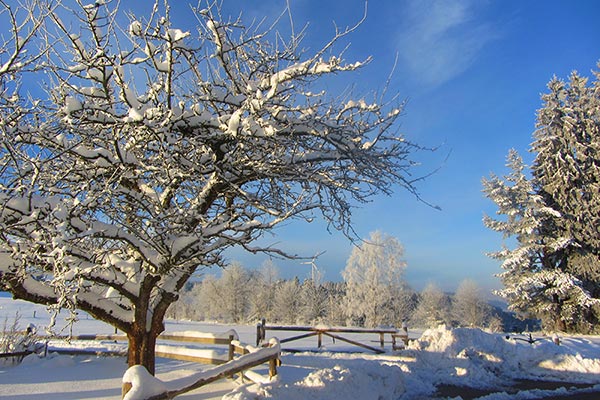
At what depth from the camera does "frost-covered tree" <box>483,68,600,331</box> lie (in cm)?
2347

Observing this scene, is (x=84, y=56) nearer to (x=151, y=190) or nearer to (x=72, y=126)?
(x=72, y=126)

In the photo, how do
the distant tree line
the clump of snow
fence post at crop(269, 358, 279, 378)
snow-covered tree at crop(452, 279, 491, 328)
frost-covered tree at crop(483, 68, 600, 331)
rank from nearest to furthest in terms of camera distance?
the clump of snow
fence post at crop(269, 358, 279, 378)
frost-covered tree at crop(483, 68, 600, 331)
the distant tree line
snow-covered tree at crop(452, 279, 491, 328)

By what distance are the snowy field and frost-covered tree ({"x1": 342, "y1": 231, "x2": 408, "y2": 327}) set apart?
79.7ft

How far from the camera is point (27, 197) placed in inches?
187

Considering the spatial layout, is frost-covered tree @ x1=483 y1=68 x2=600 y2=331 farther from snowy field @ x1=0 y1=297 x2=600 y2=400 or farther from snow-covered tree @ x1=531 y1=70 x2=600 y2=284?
snowy field @ x1=0 y1=297 x2=600 y2=400

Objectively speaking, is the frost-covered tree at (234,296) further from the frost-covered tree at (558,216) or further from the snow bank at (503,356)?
the snow bank at (503,356)

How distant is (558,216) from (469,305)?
46395 millimetres

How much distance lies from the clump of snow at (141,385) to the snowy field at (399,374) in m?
1.53

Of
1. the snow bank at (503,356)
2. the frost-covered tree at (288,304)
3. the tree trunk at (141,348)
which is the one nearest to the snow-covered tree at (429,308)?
the frost-covered tree at (288,304)

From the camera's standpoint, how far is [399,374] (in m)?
A: 9.87

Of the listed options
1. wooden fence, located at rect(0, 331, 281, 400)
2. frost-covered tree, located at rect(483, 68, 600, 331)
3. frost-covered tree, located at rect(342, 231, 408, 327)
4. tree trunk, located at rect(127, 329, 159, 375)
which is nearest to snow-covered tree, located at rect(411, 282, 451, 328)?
frost-covered tree, located at rect(342, 231, 408, 327)

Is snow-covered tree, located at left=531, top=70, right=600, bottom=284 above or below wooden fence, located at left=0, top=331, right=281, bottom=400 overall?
above

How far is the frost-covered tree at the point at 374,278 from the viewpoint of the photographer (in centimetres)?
4056

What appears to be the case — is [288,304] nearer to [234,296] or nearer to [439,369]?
[234,296]
